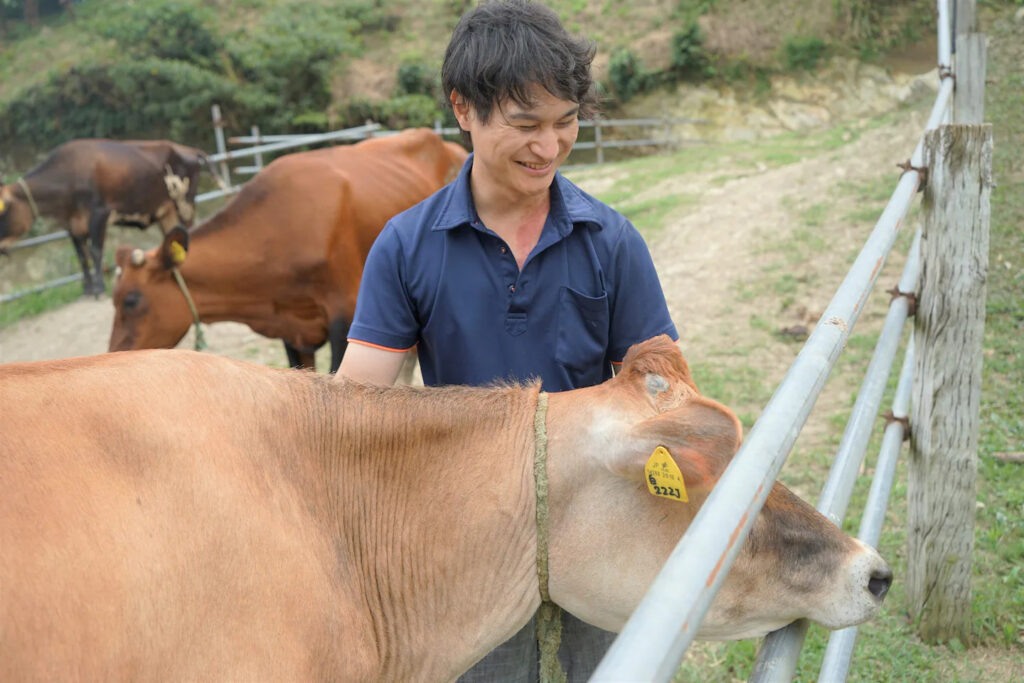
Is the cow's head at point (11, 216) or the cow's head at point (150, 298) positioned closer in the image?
the cow's head at point (150, 298)

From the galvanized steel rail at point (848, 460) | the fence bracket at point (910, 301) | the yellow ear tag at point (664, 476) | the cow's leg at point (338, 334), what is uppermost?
the yellow ear tag at point (664, 476)

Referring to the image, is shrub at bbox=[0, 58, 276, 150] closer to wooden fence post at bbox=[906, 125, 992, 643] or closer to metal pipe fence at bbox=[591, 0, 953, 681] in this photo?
wooden fence post at bbox=[906, 125, 992, 643]

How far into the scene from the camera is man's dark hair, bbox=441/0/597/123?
6.16 ft

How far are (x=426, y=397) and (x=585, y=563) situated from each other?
0.47 m

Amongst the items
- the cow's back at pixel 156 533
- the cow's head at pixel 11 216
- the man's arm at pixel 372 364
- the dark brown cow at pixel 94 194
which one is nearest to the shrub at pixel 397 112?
the dark brown cow at pixel 94 194

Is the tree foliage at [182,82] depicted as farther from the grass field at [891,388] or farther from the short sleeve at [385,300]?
the short sleeve at [385,300]

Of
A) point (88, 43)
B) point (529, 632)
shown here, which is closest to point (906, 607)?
point (529, 632)

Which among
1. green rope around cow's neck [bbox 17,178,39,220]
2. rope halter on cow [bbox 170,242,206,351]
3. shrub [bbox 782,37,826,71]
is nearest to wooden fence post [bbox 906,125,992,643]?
rope halter on cow [bbox 170,242,206,351]

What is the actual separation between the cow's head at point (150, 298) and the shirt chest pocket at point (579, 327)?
4130mm

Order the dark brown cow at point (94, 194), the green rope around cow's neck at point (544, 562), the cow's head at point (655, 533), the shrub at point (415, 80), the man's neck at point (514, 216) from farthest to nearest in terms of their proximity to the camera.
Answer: the shrub at point (415, 80), the dark brown cow at point (94, 194), the man's neck at point (514, 216), the green rope around cow's neck at point (544, 562), the cow's head at point (655, 533)

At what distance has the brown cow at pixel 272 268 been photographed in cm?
562

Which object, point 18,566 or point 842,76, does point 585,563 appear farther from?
point 842,76

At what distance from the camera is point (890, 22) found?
63.4 ft

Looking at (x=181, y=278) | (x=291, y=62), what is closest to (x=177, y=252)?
(x=181, y=278)
